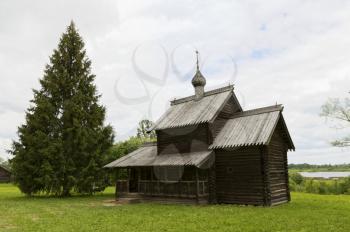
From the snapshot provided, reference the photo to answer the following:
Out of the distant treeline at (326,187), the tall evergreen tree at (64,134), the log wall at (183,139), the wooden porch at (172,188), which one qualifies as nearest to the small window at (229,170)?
the wooden porch at (172,188)

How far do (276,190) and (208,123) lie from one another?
6.09 m

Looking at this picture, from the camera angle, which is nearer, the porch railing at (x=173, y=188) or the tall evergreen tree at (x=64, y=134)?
the porch railing at (x=173, y=188)

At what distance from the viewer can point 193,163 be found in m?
20.2

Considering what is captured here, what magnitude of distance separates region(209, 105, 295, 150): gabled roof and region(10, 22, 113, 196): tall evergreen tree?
1209 cm

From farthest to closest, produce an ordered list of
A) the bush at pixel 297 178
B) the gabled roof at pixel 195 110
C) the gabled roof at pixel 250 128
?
the bush at pixel 297 178 < the gabled roof at pixel 195 110 < the gabled roof at pixel 250 128

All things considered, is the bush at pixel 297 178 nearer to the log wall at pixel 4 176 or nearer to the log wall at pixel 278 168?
the log wall at pixel 278 168

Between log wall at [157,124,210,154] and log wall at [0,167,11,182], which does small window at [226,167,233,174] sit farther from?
log wall at [0,167,11,182]

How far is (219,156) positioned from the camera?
2186 cm

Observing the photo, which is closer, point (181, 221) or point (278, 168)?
point (181, 221)

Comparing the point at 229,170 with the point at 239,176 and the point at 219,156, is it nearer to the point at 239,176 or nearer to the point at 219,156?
the point at 239,176

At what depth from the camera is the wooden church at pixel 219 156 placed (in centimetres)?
2023

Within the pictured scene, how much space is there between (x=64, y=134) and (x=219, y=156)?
1465cm

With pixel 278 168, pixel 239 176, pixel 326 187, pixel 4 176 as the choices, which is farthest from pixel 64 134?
pixel 4 176

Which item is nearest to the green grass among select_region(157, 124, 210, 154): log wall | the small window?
the small window
